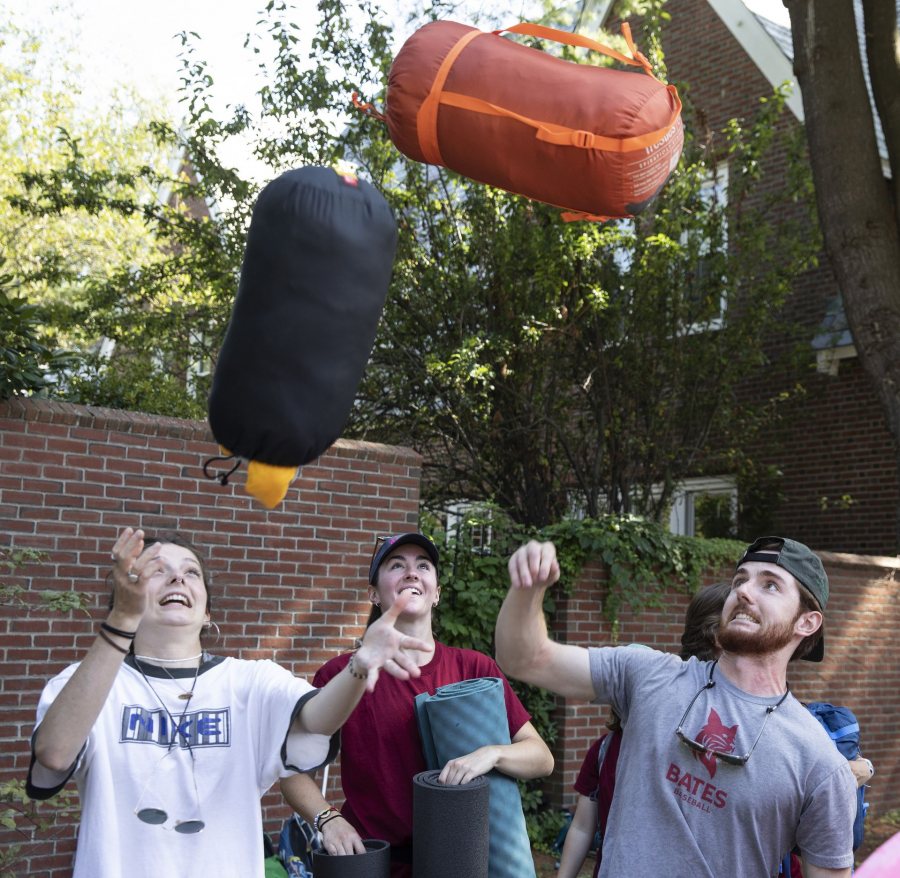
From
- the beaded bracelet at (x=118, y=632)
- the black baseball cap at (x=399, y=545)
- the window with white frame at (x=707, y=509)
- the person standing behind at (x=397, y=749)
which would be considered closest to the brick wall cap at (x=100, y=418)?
the black baseball cap at (x=399, y=545)

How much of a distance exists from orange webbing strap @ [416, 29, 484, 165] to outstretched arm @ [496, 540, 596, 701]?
1.50 meters

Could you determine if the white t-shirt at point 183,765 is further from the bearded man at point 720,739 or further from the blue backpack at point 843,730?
the blue backpack at point 843,730

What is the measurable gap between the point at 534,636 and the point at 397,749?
90cm

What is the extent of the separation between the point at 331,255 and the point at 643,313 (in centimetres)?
738

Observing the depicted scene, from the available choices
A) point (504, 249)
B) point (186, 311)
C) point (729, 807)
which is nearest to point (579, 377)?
point (504, 249)

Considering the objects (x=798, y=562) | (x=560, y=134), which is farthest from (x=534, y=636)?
(x=560, y=134)

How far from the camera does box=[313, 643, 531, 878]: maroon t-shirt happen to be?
304 cm

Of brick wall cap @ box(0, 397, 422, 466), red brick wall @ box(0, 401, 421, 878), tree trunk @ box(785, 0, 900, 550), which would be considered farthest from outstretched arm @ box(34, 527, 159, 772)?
tree trunk @ box(785, 0, 900, 550)

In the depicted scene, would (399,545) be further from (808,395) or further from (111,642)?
(808,395)

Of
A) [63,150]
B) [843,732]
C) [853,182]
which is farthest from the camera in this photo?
[63,150]

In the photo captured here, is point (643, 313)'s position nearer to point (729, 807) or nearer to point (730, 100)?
point (730, 100)

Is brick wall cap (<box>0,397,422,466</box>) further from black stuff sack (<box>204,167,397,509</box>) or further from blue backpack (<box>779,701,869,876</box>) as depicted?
black stuff sack (<box>204,167,397,509</box>)

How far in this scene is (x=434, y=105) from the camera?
3172mm

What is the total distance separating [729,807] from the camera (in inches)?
97.0
